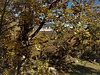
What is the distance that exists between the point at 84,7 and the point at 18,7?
65.6 inches

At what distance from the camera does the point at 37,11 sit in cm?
254

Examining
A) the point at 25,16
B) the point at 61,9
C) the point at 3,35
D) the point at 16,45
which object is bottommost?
the point at 16,45

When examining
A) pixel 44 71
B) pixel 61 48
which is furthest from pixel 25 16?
pixel 61 48

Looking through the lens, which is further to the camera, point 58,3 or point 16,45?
point 58,3

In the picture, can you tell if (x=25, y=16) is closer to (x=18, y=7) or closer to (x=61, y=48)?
(x=18, y=7)

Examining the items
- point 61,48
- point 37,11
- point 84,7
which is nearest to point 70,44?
point 61,48

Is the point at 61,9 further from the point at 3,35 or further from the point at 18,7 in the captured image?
the point at 3,35

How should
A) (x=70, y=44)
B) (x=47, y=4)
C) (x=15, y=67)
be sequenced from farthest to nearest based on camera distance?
(x=70, y=44) → (x=15, y=67) → (x=47, y=4)

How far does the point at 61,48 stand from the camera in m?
7.54

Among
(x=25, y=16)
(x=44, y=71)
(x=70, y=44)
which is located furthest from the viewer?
(x=70, y=44)

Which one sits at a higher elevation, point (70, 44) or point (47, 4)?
point (47, 4)

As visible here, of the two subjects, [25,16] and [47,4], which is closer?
[25,16]

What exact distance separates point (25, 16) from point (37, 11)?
0.96 feet

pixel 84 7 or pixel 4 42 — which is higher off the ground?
pixel 84 7
